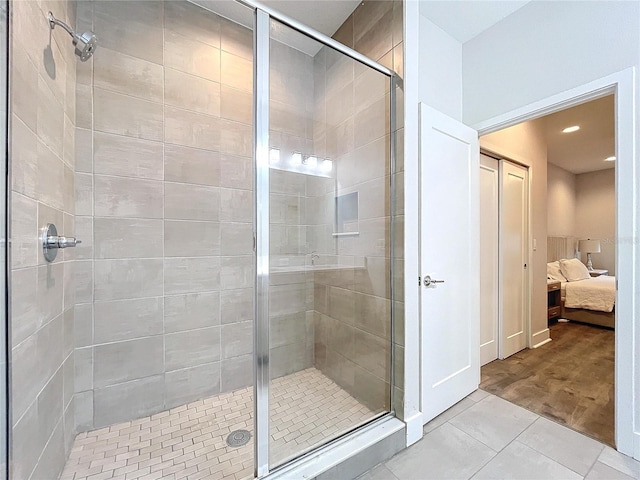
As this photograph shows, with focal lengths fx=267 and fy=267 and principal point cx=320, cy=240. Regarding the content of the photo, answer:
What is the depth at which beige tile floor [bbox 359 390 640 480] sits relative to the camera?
4.54 feet

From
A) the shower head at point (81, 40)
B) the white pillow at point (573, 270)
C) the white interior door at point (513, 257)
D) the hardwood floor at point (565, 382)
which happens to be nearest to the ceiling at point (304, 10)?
the shower head at point (81, 40)

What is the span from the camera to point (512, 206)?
296 cm

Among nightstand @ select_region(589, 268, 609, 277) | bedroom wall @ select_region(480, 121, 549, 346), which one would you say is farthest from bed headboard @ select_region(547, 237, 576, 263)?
bedroom wall @ select_region(480, 121, 549, 346)

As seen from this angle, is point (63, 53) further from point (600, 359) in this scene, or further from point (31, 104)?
point (600, 359)

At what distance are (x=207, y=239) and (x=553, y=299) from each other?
484cm

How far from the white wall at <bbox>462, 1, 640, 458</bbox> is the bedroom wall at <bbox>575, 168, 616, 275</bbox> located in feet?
13.2

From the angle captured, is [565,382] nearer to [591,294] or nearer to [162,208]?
[591,294]

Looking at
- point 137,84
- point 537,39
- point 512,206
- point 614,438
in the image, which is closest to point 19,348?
point 137,84

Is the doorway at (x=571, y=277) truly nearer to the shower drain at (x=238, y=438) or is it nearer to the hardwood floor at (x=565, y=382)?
the hardwood floor at (x=565, y=382)

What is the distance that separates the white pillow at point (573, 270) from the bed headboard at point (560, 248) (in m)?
0.15

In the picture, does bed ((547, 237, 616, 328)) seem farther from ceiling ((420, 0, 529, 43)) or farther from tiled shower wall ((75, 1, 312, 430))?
tiled shower wall ((75, 1, 312, 430))

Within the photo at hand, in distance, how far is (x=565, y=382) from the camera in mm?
2318

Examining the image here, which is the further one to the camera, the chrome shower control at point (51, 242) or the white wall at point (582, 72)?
the white wall at point (582, 72)

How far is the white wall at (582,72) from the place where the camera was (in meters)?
1.49
